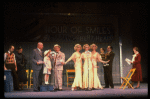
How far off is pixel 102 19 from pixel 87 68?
3878 mm

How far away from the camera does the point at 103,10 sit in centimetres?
1105

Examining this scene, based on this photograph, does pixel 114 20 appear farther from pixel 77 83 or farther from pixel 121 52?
pixel 77 83

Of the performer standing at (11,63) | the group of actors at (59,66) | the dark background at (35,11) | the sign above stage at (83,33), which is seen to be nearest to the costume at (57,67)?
the group of actors at (59,66)

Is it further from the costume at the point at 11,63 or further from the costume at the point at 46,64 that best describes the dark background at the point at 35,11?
the costume at the point at 46,64

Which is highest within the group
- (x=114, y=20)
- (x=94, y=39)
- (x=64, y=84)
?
(x=114, y=20)

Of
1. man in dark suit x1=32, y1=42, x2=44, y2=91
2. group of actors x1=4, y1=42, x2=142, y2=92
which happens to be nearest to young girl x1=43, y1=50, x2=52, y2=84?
group of actors x1=4, y1=42, x2=142, y2=92

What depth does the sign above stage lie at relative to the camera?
36.4 feet

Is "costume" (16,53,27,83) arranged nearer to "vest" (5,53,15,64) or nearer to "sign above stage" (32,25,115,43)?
"vest" (5,53,15,64)

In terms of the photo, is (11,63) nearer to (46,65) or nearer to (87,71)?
(46,65)

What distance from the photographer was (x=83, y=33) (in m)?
11.2

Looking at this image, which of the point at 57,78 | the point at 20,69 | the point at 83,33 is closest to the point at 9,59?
the point at 20,69

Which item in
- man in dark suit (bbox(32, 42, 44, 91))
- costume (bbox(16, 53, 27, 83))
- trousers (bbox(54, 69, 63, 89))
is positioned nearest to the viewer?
man in dark suit (bbox(32, 42, 44, 91))

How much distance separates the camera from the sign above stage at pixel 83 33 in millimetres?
11094

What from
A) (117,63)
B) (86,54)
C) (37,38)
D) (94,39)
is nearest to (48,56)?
(86,54)
